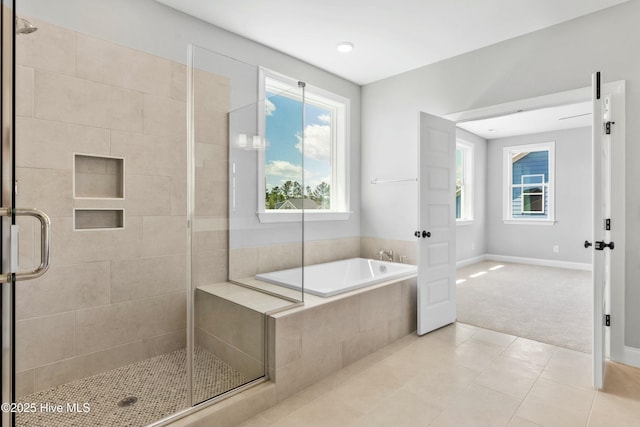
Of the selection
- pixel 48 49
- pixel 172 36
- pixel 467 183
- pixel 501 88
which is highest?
pixel 172 36

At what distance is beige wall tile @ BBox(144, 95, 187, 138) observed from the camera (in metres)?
2.47

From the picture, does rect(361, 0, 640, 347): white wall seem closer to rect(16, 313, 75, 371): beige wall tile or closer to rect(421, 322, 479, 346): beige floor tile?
rect(421, 322, 479, 346): beige floor tile

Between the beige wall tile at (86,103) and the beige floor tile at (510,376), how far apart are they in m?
2.95

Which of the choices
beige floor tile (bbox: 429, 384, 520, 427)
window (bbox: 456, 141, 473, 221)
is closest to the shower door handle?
beige floor tile (bbox: 429, 384, 520, 427)

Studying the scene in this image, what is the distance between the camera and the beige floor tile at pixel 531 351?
2586 mm

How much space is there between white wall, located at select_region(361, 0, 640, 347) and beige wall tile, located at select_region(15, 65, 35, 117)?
3.18m

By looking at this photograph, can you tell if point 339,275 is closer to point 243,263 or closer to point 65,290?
point 243,263

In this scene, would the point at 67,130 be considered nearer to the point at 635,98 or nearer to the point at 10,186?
the point at 10,186

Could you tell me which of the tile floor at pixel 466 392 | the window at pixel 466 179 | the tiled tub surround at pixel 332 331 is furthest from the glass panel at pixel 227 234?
the window at pixel 466 179

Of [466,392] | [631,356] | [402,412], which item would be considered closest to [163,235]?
[402,412]

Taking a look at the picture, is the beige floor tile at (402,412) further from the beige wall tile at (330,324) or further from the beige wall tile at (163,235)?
the beige wall tile at (163,235)

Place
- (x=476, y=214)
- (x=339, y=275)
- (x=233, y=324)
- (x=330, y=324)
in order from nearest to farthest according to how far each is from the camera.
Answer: (x=233, y=324), (x=330, y=324), (x=339, y=275), (x=476, y=214)

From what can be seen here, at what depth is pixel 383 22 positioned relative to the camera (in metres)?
2.83

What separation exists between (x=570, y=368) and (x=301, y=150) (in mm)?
2482
